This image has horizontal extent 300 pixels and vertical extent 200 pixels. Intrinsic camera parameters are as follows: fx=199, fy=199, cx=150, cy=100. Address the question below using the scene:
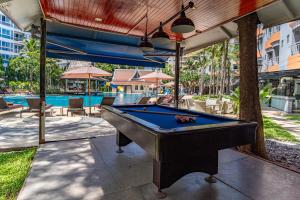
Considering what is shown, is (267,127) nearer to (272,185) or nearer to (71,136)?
(272,185)

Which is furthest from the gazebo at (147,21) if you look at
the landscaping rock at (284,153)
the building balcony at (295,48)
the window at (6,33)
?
the window at (6,33)

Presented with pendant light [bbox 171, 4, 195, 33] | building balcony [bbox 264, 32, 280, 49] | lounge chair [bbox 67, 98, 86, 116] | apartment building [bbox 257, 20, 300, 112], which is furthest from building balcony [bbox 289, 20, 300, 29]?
lounge chair [bbox 67, 98, 86, 116]

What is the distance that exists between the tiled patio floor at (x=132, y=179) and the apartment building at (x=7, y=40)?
42.0 m

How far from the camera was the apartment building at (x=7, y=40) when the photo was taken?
37656 mm

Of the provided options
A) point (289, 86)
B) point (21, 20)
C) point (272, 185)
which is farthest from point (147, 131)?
point (289, 86)

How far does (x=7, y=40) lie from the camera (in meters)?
38.9

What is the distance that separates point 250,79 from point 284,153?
2.21 metres

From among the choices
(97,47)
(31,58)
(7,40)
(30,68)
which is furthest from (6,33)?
(97,47)

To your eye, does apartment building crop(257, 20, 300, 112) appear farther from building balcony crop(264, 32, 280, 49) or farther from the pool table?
the pool table

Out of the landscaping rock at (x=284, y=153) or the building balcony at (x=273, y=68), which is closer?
the landscaping rock at (x=284, y=153)

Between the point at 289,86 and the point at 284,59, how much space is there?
2.62m

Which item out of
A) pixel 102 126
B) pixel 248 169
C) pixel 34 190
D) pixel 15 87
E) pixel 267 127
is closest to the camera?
pixel 34 190

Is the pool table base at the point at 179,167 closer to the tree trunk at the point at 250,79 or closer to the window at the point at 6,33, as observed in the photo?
the tree trunk at the point at 250,79

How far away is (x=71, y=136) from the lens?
583 centimetres
